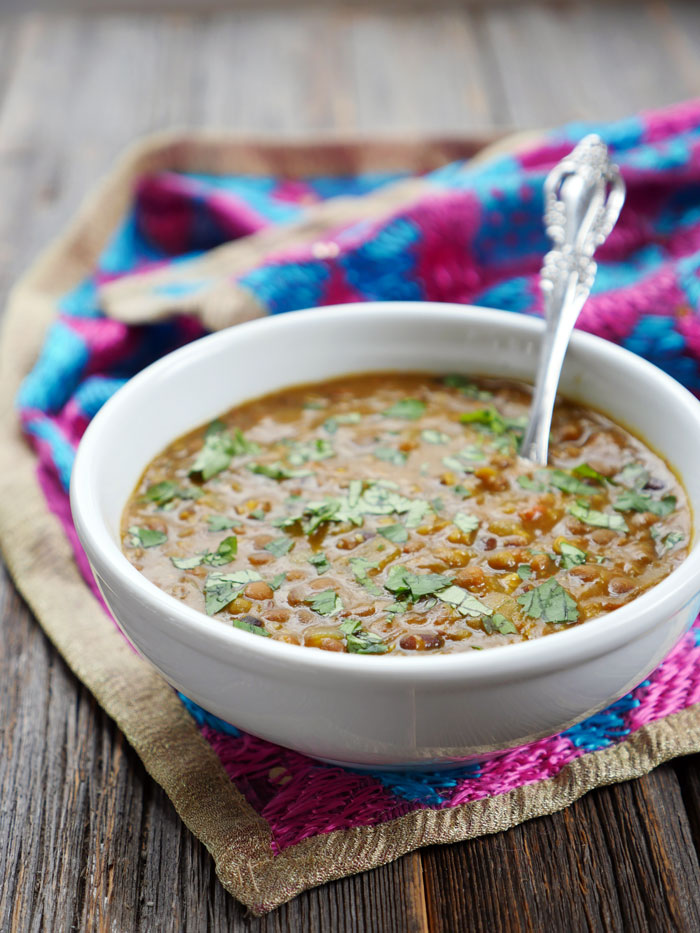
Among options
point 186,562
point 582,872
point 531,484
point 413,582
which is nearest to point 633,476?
point 531,484

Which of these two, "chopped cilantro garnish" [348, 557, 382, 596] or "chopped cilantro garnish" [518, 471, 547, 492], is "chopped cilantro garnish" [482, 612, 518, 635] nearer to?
"chopped cilantro garnish" [348, 557, 382, 596]

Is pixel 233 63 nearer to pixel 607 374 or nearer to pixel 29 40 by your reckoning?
pixel 29 40

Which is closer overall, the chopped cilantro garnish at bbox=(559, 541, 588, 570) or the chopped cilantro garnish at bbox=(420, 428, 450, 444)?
the chopped cilantro garnish at bbox=(559, 541, 588, 570)

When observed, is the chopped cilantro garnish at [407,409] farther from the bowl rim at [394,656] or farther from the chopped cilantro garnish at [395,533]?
the bowl rim at [394,656]

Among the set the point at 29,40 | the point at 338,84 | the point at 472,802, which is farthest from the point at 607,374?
the point at 29,40

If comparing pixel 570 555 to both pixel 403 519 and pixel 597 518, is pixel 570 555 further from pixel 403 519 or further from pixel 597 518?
pixel 403 519

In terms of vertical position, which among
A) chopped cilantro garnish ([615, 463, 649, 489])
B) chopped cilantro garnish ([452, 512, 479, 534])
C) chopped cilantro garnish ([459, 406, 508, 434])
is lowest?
chopped cilantro garnish ([459, 406, 508, 434])

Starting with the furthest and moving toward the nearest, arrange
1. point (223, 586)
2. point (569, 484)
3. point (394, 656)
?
point (569, 484)
point (223, 586)
point (394, 656)

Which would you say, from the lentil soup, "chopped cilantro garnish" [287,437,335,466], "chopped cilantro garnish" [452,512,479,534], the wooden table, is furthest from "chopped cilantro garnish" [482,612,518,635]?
"chopped cilantro garnish" [287,437,335,466]
